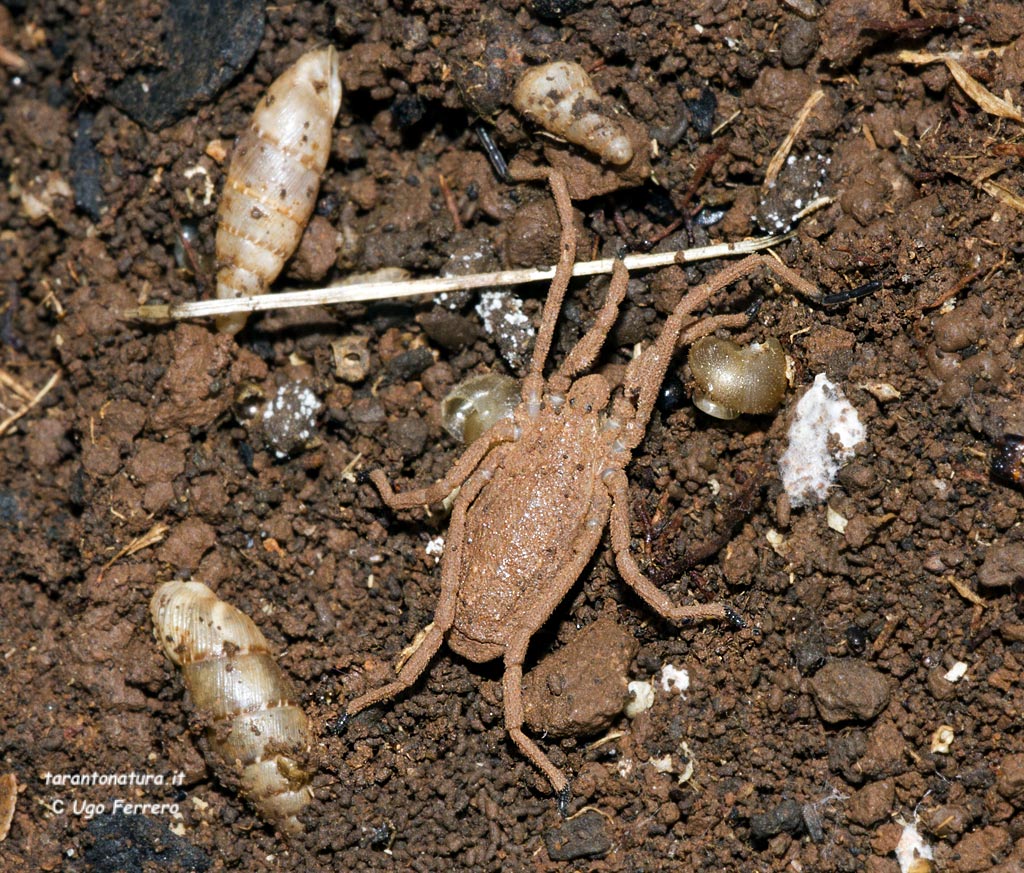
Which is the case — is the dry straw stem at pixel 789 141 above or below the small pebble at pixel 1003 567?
above

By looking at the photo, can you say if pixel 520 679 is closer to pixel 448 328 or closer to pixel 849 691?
pixel 849 691

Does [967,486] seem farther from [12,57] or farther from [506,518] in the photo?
[12,57]

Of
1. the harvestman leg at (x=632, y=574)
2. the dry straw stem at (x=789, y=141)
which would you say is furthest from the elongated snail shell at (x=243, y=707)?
the dry straw stem at (x=789, y=141)

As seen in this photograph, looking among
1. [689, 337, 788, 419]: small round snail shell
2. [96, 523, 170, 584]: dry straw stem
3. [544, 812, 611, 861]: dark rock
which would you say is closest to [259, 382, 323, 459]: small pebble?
[96, 523, 170, 584]: dry straw stem

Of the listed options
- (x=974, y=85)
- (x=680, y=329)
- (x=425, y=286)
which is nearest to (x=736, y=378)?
(x=680, y=329)

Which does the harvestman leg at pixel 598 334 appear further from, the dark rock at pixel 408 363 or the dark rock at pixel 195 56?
the dark rock at pixel 195 56

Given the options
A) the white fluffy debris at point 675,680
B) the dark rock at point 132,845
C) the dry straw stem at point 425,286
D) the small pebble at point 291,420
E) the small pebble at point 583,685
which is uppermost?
the dry straw stem at point 425,286

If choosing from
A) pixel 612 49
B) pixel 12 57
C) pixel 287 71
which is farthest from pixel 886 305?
pixel 12 57
